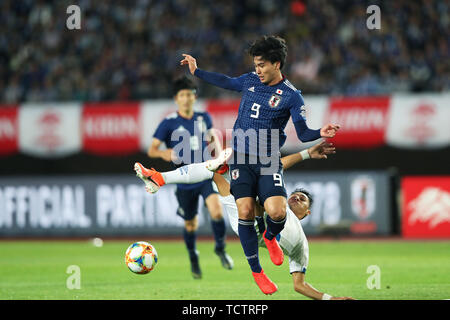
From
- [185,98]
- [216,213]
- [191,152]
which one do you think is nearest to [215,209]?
[216,213]

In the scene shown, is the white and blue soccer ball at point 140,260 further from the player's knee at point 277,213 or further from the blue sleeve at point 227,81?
the blue sleeve at point 227,81

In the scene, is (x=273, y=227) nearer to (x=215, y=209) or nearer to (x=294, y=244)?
(x=294, y=244)

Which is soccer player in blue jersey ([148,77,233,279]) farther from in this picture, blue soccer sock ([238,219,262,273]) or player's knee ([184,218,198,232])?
blue soccer sock ([238,219,262,273])

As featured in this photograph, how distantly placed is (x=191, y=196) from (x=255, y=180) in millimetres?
3002

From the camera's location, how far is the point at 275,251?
8.16 m

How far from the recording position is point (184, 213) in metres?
11.2

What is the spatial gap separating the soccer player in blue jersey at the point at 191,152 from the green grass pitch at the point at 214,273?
53 centimetres

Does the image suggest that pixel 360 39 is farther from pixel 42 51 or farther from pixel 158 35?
pixel 42 51

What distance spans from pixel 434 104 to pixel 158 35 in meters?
7.86

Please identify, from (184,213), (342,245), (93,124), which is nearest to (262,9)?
(93,124)

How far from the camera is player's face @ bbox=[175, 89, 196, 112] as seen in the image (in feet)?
36.6

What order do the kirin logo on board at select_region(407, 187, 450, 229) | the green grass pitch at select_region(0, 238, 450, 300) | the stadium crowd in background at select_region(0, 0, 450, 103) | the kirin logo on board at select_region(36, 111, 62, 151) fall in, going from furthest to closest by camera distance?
the kirin logo on board at select_region(36, 111, 62, 151)
the stadium crowd in background at select_region(0, 0, 450, 103)
the kirin logo on board at select_region(407, 187, 450, 229)
the green grass pitch at select_region(0, 238, 450, 300)

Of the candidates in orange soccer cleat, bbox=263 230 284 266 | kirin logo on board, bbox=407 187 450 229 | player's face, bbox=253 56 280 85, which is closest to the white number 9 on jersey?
player's face, bbox=253 56 280 85

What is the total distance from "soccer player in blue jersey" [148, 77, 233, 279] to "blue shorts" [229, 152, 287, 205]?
268 cm
